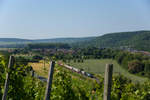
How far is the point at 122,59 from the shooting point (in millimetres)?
73062

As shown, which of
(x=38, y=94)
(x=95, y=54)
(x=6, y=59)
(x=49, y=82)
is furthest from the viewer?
(x=95, y=54)

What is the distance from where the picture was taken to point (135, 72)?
2338 inches

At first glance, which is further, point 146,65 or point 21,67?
point 146,65

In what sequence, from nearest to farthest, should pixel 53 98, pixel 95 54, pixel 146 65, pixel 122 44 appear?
pixel 53 98 < pixel 146 65 < pixel 95 54 < pixel 122 44

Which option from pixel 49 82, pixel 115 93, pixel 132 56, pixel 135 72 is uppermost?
pixel 49 82

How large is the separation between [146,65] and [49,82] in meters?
59.3

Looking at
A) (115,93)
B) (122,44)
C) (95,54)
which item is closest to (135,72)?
(95,54)

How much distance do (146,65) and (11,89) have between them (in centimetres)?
5911

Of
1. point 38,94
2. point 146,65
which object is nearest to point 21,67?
point 38,94

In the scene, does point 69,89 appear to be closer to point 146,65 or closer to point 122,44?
point 146,65

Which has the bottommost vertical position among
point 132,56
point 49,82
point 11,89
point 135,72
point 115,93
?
point 135,72

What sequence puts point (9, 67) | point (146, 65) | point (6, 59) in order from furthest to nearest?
1. point (146, 65)
2. point (6, 59)
3. point (9, 67)

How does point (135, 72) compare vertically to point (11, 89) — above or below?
below

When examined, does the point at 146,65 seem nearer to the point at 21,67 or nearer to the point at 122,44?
the point at 21,67
